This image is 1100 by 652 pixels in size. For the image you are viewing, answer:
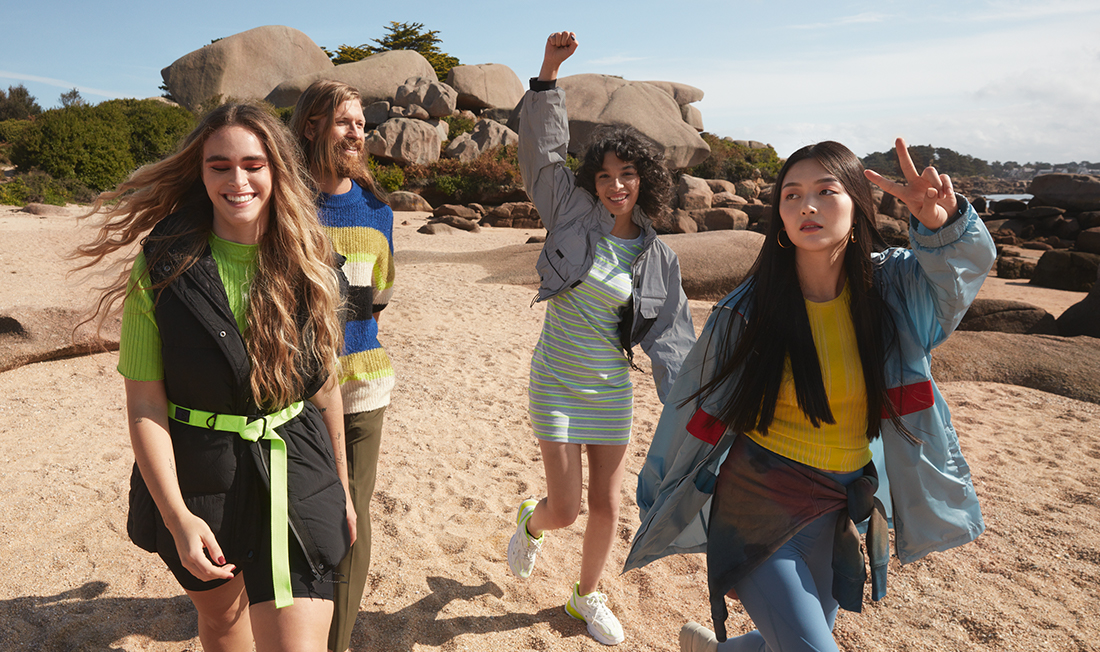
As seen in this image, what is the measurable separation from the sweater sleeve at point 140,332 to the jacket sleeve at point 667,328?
1772mm

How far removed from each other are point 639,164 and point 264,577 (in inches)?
83.8

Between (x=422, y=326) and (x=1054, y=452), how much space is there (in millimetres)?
6214

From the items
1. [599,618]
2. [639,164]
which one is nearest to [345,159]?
[639,164]

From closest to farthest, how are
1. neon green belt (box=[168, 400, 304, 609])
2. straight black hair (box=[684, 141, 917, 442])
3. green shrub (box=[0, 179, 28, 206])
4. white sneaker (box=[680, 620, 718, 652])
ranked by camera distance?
neon green belt (box=[168, 400, 304, 609])
straight black hair (box=[684, 141, 917, 442])
white sneaker (box=[680, 620, 718, 652])
green shrub (box=[0, 179, 28, 206])

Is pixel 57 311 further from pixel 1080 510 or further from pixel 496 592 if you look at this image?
pixel 1080 510

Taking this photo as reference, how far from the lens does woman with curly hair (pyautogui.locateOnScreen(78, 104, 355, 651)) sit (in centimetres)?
169

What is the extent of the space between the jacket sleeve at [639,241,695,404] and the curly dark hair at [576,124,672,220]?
0.67 feet

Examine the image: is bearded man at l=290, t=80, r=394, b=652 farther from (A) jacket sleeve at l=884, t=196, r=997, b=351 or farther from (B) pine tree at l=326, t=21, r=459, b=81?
(B) pine tree at l=326, t=21, r=459, b=81

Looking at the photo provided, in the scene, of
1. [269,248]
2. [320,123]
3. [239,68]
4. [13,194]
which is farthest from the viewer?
[239,68]

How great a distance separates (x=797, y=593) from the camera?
183cm

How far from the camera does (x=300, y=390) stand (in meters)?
1.89

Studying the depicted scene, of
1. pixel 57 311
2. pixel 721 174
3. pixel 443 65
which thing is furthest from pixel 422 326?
pixel 443 65

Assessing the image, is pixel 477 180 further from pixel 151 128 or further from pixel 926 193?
pixel 926 193

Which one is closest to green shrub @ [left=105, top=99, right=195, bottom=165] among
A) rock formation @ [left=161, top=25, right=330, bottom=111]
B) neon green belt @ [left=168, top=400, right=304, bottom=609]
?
rock formation @ [left=161, top=25, right=330, bottom=111]
